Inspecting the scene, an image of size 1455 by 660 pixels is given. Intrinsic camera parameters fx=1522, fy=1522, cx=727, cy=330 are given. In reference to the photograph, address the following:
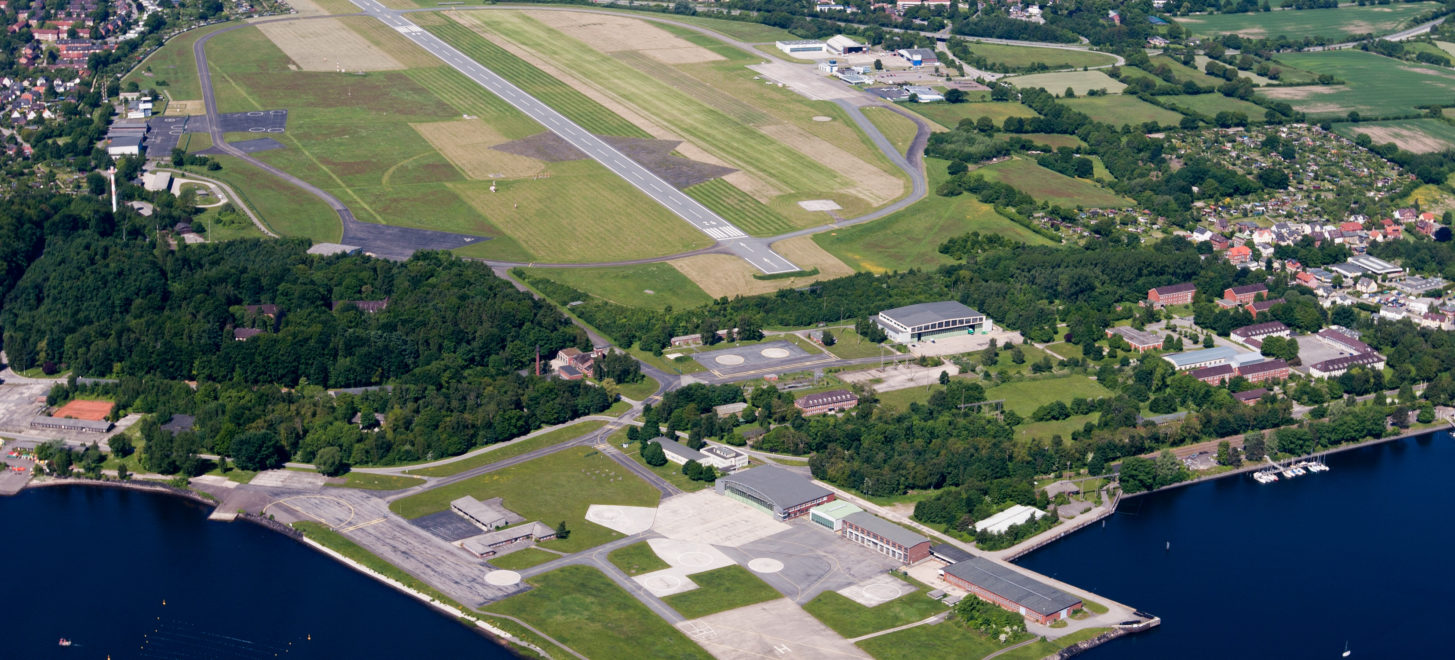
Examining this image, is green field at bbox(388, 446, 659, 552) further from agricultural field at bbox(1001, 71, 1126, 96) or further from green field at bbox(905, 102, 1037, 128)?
agricultural field at bbox(1001, 71, 1126, 96)

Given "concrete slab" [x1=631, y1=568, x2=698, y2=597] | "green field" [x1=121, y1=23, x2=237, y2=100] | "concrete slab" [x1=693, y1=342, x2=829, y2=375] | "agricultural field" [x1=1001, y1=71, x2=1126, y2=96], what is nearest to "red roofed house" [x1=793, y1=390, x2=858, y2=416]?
"concrete slab" [x1=693, y1=342, x2=829, y2=375]

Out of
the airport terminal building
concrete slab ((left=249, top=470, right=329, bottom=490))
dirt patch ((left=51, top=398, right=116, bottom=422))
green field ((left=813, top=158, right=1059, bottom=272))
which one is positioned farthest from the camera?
green field ((left=813, top=158, right=1059, bottom=272))

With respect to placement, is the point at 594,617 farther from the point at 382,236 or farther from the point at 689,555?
the point at 382,236

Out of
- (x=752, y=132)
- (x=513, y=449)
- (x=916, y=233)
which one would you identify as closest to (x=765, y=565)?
(x=513, y=449)

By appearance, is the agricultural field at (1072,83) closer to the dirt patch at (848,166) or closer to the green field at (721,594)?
the dirt patch at (848,166)

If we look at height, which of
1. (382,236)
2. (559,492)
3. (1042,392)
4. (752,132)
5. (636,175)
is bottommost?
(1042,392)

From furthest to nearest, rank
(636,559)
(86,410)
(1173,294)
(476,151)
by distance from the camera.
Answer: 1. (476,151)
2. (1173,294)
3. (86,410)
4. (636,559)

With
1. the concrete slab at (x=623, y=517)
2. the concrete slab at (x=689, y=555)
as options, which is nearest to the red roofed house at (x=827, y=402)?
the concrete slab at (x=623, y=517)
